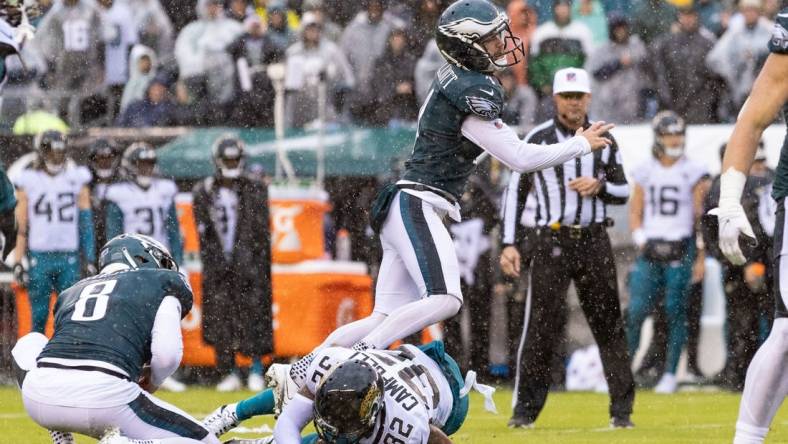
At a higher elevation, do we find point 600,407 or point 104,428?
point 104,428

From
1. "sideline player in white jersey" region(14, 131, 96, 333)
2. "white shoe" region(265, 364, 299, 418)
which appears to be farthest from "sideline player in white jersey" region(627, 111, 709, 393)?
"white shoe" region(265, 364, 299, 418)

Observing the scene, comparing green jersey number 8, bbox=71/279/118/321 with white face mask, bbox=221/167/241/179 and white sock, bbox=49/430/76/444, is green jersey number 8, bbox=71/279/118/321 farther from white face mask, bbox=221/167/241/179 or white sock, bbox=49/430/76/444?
white face mask, bbox=221/167/241/179

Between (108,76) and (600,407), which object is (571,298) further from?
(108,76)

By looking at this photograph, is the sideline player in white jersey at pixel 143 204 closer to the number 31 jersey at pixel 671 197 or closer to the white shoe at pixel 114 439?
the number 31 jersey at pixel 671 197

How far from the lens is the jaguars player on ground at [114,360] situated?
611 centimetres

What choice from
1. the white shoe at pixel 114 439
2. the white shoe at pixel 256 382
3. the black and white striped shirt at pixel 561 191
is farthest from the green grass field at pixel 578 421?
the white shoe at pixel 114 439

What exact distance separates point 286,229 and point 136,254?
6.67m

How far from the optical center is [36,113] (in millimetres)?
14508

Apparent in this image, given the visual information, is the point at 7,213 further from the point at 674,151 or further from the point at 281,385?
the point at 674,151

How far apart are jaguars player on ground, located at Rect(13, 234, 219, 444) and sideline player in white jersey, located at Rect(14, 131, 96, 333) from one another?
20.5 ft

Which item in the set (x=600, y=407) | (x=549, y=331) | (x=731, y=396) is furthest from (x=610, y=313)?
(x=731, y=396)

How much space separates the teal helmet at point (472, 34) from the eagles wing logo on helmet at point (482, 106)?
0.95 ft

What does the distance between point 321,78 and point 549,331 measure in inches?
223

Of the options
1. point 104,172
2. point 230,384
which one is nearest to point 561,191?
point 230,384
